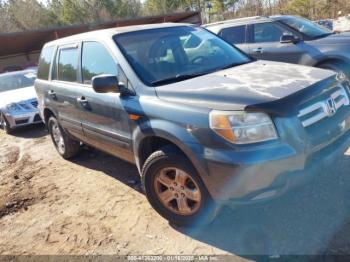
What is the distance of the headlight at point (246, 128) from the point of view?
2631 millimetres

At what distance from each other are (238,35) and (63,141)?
4.40 metres

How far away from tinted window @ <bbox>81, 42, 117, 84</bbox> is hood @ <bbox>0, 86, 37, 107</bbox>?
471 centimetres

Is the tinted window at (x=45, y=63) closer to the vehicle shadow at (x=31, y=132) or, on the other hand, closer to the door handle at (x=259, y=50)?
the vehicle shadow at (x=31, y=132)

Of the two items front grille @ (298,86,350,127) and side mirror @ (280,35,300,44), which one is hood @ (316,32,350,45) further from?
front grille @ (298,86,350,127)

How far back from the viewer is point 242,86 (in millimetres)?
2990

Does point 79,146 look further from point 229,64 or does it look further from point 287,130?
point 287,130

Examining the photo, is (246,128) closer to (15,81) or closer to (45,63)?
(45,63)

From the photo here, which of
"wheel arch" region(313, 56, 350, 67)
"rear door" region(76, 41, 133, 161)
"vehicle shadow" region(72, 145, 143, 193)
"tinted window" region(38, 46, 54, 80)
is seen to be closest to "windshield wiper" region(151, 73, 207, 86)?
"rear door" region(76, 41, 133, 161)

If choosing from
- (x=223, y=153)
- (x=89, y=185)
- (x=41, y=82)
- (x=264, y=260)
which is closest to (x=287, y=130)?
(x=223, y=153)

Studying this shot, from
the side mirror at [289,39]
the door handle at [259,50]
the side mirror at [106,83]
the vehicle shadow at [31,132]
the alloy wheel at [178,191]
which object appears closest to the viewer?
the alloy wheel at [178,191]

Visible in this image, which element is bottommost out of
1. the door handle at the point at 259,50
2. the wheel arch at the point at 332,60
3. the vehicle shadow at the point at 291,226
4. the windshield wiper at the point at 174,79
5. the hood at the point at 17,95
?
the vehicle shadow at the point at 291,226

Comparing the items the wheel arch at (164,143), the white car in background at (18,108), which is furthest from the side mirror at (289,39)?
the white car in background at (18,108)

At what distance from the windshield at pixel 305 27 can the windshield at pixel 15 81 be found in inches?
262

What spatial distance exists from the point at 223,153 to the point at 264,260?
91 centimetres
